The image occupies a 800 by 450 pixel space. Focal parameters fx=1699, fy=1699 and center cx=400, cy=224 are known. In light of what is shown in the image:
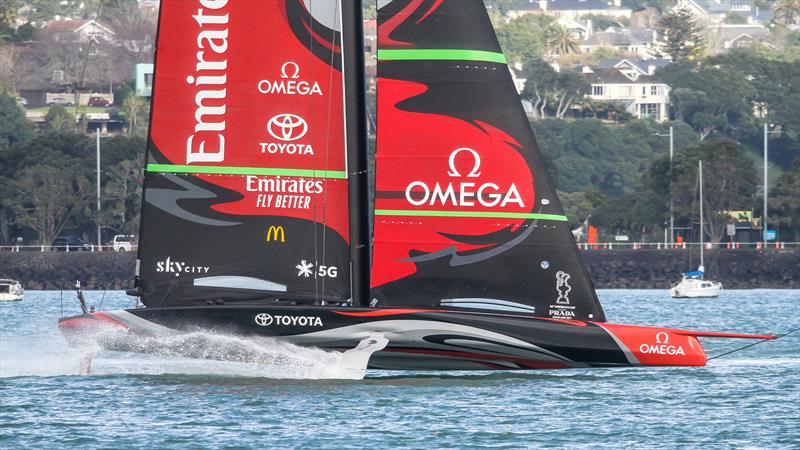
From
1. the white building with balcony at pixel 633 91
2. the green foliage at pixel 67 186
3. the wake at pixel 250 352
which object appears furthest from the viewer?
the white building with balcony at pixel 633 91

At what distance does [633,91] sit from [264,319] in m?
133

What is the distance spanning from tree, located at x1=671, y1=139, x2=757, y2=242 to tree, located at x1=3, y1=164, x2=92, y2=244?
29.2m

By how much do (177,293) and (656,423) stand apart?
6.28m

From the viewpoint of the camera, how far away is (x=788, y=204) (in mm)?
84125

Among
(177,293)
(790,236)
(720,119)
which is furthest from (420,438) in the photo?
(720,119)

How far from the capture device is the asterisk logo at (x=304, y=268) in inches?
843

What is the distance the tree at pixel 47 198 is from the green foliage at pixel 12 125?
2125 centimetres

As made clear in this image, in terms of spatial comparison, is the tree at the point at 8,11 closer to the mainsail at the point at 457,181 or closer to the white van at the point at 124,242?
the white van at the point at 124,242

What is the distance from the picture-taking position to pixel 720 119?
124 meters

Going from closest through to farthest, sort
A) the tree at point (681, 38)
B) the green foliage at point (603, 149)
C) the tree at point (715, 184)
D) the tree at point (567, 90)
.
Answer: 1. the tree at point (715, 184)
2. the green foliage at point (603, 149)
3. the tree at point (567, 90)
4. the tree at point (681, 38)

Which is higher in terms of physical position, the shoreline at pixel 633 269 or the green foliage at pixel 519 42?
the green foliage at pixel 519 42

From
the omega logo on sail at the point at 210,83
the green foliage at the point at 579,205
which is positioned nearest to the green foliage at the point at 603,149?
the green foliage at the point at 579,205

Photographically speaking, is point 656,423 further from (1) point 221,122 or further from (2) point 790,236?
(2) point 790,236

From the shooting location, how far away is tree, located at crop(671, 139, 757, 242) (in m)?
83.8
